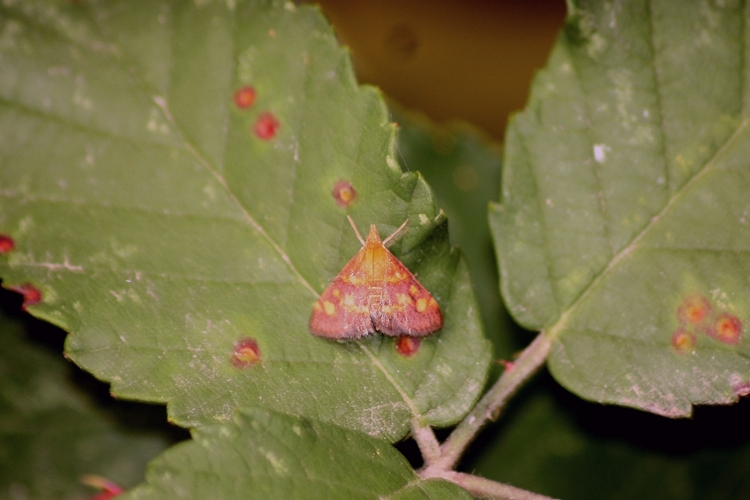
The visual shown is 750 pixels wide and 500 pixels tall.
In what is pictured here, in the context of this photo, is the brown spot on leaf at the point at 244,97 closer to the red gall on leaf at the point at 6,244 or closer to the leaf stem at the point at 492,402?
the red gall on leaf at the point at 6,244

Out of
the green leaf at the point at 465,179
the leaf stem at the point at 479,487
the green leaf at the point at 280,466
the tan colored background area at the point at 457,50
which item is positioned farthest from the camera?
the tan colored background area at the point at 457,50

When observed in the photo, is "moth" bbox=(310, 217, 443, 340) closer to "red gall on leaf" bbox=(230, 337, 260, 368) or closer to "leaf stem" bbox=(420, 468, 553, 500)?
"red gall on leaf" bbox=(230, 337, 260, 368)

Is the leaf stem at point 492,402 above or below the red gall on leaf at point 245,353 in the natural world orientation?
Result: below

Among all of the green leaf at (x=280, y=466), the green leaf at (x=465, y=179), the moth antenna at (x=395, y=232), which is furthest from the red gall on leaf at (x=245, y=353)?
the green leaf at (x=465, y=179)

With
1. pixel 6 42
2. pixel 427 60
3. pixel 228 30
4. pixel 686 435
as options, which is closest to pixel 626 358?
pixel 686 435

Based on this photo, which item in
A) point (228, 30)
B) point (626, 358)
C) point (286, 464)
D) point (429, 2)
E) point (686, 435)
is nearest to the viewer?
point (286, 464)

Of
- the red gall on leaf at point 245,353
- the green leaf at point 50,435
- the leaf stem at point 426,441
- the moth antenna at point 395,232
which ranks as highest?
the moth antenna at point 395,232

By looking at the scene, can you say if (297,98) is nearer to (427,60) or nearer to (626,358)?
(626,358)
